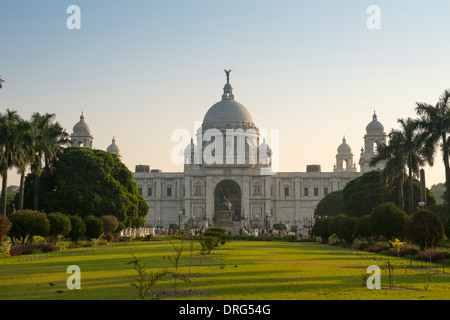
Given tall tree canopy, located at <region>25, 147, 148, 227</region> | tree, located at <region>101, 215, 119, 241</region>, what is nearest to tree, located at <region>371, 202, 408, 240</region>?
tree, located at <region>101, 215, 119, 241</region>

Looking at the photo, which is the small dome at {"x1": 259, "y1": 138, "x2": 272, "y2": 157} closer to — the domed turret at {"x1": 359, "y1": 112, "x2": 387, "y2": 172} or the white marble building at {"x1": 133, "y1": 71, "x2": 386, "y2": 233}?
the white marble building at {"x1": 133, "y1": 71, "x2": 386, "y2": 233}

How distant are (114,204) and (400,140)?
932 inches

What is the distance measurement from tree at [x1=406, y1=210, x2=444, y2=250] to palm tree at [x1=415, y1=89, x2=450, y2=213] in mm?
10983

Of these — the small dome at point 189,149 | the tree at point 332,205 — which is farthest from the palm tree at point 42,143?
the small dome at point 189,149

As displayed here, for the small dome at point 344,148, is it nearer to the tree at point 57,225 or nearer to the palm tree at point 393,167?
the palm tree at point 393,167

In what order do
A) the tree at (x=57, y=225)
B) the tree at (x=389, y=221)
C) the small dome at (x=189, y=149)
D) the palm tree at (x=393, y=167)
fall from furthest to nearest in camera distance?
the small dome at (x=189, y=149) < the palm tree at (x=393, y=167) < the tree at (x=57, y=225) < the tree at (x=389, y=221)

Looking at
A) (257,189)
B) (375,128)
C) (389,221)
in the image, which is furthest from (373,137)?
(389,221)

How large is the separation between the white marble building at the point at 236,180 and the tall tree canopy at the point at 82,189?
108 feet

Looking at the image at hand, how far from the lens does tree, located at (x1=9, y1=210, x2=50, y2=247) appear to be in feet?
98.8

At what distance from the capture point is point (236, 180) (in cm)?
9044

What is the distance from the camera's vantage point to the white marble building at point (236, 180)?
296 feet

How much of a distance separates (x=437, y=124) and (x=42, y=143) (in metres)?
27.2

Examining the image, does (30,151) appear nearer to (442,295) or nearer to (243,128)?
(442,295)

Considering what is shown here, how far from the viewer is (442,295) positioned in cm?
1234
